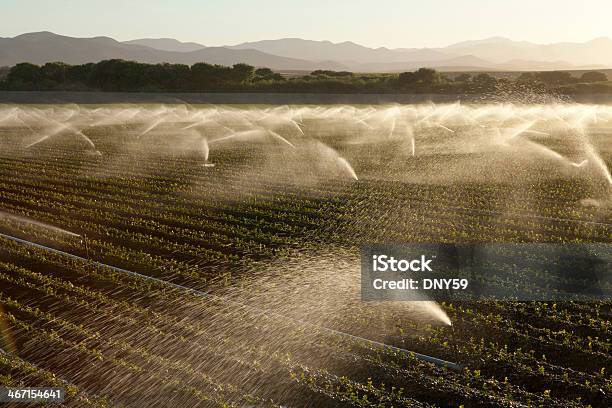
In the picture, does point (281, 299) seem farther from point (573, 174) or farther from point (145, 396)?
point (573, 174)

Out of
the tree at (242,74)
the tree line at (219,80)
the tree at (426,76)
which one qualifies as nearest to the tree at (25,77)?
the tree line at (219,80)

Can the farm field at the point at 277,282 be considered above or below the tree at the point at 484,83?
below

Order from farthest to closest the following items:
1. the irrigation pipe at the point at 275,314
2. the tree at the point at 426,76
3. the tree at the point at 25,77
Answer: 1. the tree at the point at 25,77
2. the tree at the point at 426,76
3. the irrigation pipe at the point at 275,314

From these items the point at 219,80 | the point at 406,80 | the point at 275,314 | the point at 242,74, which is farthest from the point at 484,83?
the point at 275,314

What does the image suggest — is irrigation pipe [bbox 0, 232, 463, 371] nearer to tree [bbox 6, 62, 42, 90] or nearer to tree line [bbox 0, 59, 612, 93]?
tree line [bbox 0, 59, 612, 93]

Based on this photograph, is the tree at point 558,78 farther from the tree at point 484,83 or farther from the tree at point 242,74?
the tree at point 242,74

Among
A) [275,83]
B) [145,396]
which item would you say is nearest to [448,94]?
[275,83]
